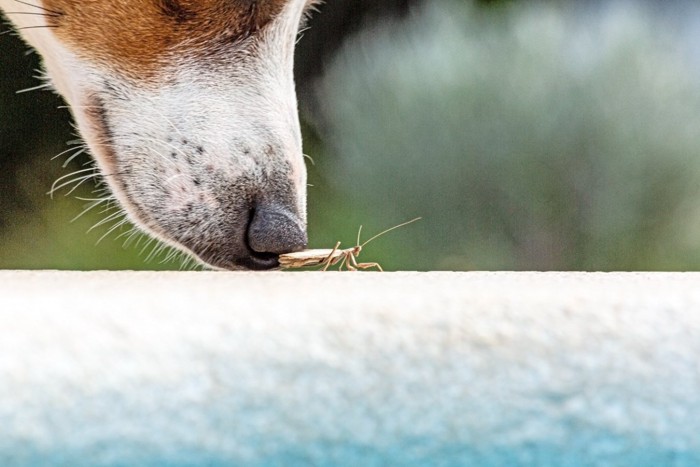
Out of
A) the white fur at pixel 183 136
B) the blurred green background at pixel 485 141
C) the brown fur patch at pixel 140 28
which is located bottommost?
the blurred green background at pixel 485 141

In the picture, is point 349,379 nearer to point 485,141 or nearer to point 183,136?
point 183,136

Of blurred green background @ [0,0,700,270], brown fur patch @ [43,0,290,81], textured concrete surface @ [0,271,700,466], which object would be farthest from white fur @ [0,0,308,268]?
blurred green background @ [0,0,700,270]

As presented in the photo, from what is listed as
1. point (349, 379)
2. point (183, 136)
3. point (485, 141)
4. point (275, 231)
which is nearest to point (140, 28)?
point (183, 136)

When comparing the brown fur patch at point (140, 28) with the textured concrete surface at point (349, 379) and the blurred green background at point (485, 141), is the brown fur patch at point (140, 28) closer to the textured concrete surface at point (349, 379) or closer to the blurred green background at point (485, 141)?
the textured concrete surface at point (349, 379)

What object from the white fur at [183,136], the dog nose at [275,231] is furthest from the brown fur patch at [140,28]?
the dog nose at [275,231]

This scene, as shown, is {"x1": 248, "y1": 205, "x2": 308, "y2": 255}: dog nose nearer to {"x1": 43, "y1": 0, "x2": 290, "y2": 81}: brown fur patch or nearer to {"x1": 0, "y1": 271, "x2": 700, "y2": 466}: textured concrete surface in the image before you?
{"x1": 43, "y1": 0, "x2": 290, "y2": 81}: brown fur patch

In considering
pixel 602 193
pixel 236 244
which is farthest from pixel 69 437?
pixel 602 193
